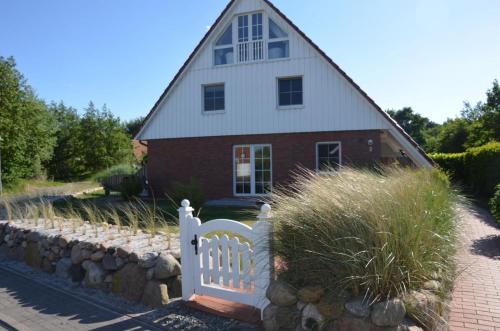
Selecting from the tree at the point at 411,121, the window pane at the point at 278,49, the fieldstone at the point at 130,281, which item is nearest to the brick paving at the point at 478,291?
the fieldstone at the point at 130,281

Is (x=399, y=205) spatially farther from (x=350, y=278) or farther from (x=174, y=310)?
(x=174, y=310)

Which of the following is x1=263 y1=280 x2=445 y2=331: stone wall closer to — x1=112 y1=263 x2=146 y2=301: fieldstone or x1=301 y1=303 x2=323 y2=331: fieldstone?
x1=301 y1=303 x2=323 y2=331: fieldstone

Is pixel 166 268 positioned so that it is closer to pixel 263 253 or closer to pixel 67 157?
pixel 263 253

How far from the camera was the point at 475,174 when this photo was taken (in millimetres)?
18750

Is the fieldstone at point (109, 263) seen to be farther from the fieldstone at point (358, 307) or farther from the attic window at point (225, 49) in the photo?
the attic window at point (225, 49)

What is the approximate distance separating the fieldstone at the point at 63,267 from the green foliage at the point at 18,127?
62.0ft

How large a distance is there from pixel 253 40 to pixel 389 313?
50.1ft

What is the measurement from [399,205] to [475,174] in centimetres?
1681

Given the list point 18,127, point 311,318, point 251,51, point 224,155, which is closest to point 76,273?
point 311,318

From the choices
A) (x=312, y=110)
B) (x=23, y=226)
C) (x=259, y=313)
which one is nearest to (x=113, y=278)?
(x=259, y=313)

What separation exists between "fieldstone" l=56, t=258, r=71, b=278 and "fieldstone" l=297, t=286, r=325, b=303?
14.4 ft

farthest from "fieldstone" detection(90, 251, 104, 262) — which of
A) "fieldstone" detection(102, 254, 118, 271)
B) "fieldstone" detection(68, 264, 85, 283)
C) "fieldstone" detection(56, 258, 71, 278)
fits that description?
"fieldstone" detection(56, 258, 71, 278)

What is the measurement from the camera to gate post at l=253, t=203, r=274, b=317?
4.52 m

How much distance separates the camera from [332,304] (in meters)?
3.82
